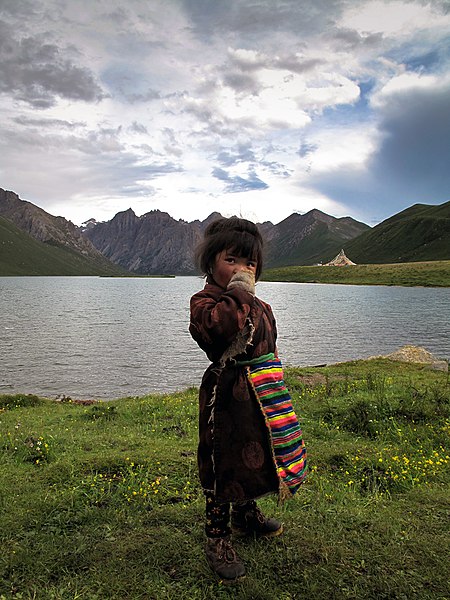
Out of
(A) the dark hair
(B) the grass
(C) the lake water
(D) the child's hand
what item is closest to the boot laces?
(B) the grass

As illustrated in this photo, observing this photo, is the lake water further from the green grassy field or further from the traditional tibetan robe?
the green grassy field

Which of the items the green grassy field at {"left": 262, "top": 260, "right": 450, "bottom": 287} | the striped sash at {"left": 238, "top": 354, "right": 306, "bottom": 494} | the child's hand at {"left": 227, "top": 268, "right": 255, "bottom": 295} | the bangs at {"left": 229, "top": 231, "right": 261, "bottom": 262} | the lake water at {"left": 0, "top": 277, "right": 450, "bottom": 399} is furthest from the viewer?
the green grassy field at {"left": 262, "top": 260, "right": 450, "bottom": 287}

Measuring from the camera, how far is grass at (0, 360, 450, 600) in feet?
14.3

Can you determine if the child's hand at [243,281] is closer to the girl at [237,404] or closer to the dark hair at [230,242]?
the girl at [237,404]

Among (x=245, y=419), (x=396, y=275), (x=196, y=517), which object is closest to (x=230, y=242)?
(x=245, y=419)

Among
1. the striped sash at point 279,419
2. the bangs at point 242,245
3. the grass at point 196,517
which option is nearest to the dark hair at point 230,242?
the bangs at point 242,245

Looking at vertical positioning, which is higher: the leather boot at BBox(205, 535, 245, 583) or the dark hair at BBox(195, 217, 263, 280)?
the dark hair at BBox(195, 217, 263, 280)

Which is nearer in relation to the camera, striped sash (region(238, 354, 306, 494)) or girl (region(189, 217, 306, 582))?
girl (region(189, 217, 306, 582))

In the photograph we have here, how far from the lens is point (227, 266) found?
4590 mm

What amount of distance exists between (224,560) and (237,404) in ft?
5.33

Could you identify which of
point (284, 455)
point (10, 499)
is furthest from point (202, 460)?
point (10, 499)

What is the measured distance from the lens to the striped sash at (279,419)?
4453 millimetres

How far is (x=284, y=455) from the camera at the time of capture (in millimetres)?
4469

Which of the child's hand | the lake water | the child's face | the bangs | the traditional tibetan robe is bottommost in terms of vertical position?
the lake water
